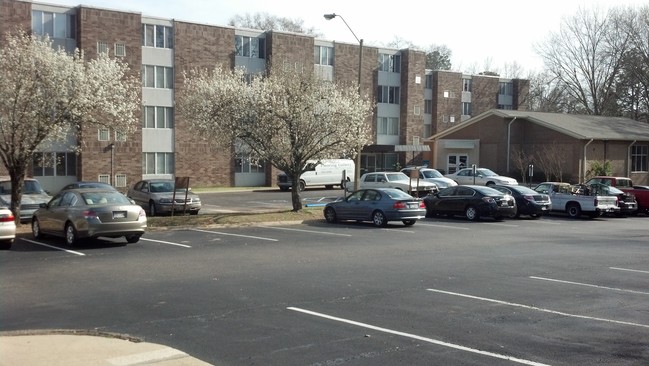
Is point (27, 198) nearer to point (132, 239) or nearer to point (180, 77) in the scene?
point (132, 239)

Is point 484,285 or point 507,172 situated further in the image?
point 507,172

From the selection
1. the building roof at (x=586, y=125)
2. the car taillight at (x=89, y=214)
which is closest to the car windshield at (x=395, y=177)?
the building roof at (x=586, y=125)

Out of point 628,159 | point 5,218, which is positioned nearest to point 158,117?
point 5,218

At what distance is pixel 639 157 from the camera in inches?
1959

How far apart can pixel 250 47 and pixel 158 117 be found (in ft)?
29.1

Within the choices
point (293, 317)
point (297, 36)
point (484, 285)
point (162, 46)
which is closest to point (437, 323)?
point (293, 317)

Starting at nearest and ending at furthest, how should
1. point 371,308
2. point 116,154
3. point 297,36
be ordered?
point 371,308, point 116,154, point 297,36

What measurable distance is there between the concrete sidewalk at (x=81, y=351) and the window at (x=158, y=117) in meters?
38.9

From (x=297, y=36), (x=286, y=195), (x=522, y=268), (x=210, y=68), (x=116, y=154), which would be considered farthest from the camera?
(x=297, y=36)

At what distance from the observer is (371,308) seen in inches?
379

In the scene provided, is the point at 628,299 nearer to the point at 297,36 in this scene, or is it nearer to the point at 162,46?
the point at 162,46

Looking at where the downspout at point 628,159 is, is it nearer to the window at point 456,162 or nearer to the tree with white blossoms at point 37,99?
the window at point 456,162

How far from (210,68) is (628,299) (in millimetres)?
40149

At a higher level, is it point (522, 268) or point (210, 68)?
point (210, 68)
